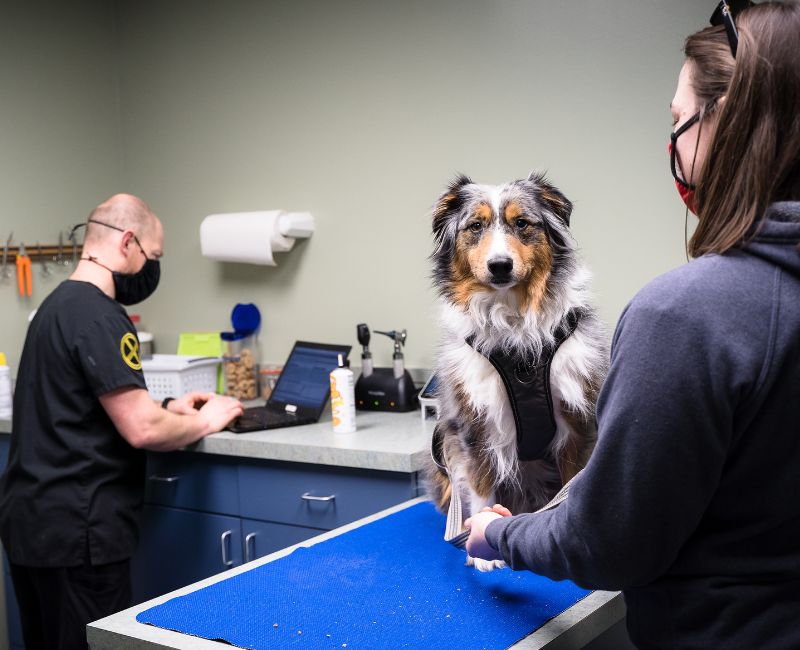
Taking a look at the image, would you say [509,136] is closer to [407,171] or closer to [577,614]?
[407,171]

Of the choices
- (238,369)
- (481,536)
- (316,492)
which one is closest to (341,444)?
(316,492)

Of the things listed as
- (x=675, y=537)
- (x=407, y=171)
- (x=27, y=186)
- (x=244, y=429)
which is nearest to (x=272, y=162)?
(x=407, y=171)

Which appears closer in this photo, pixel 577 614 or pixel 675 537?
pixel 675 537

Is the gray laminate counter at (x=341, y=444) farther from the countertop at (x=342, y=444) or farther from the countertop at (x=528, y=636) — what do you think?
the countertop at (x=528, y=636)

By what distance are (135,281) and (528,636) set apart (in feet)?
5.60

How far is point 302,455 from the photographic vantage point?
2.56m

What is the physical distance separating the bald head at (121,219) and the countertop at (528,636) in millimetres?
1306

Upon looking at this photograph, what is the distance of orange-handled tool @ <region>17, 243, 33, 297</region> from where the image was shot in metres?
3.51

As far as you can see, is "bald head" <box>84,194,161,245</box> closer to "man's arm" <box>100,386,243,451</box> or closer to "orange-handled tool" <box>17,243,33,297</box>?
"man's arm" <box>100,386,243,451</box>

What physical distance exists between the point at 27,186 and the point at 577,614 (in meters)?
2.93

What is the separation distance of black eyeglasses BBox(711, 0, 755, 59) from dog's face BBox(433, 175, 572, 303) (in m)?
0.76

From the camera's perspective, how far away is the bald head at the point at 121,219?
2.60 metres

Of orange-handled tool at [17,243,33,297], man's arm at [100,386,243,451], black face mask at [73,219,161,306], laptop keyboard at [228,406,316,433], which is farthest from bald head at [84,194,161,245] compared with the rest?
orange-handled tool at [17,243,33,297]

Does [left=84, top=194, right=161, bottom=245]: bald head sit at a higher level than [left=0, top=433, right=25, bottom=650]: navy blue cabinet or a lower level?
higher
